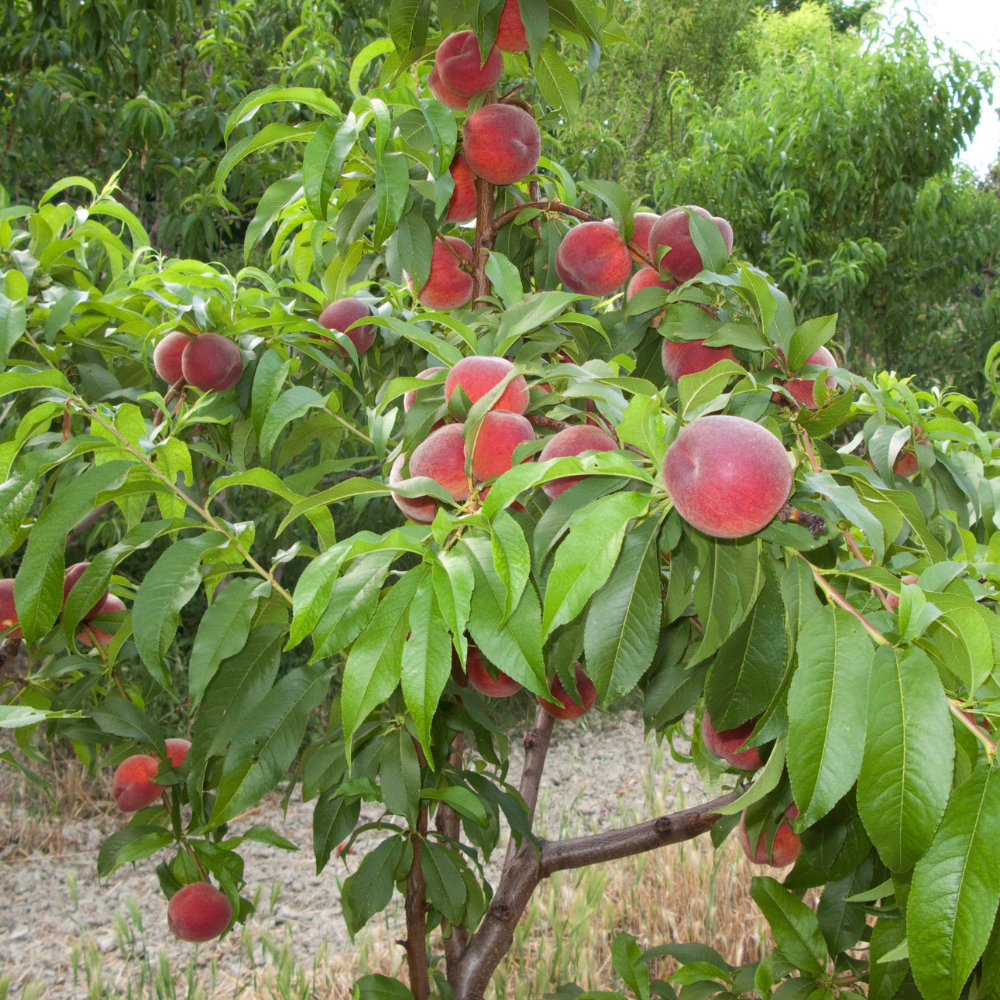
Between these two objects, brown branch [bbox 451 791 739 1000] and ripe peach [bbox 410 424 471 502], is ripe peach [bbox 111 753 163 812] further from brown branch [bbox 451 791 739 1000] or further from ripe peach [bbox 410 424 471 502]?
ripe peach [bbox 410 424 471 502]

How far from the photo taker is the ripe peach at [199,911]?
1.03 metres

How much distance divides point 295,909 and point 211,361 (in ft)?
6.47

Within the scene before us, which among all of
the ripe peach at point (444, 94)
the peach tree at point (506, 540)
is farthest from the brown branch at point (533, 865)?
the ripe peach at point (444, 94)

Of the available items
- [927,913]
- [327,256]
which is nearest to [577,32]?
[327,256]

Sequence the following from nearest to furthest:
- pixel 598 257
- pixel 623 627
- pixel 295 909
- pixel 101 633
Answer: pixel 623 627 → pixel 598 257 → pixel 101 633 → pixel 295 909

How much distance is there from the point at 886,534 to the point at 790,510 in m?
0.09

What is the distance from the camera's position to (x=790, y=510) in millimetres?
476

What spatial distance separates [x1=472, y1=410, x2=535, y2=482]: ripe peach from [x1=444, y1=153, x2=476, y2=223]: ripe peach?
379 mm

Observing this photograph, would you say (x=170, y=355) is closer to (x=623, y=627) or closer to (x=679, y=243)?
(x=679, y=243)

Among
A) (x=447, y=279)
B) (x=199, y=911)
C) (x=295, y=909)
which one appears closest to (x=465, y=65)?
(x=447, y=279)

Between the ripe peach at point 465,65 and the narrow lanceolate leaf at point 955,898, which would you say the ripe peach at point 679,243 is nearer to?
the ripe peach at point 465,65

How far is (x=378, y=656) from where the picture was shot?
424 millimetres

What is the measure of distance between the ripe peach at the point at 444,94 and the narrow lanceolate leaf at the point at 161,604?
52cm

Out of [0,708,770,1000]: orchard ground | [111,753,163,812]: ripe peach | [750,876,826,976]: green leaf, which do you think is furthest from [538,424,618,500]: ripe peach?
[0,708,770,1000]: orchard ground
